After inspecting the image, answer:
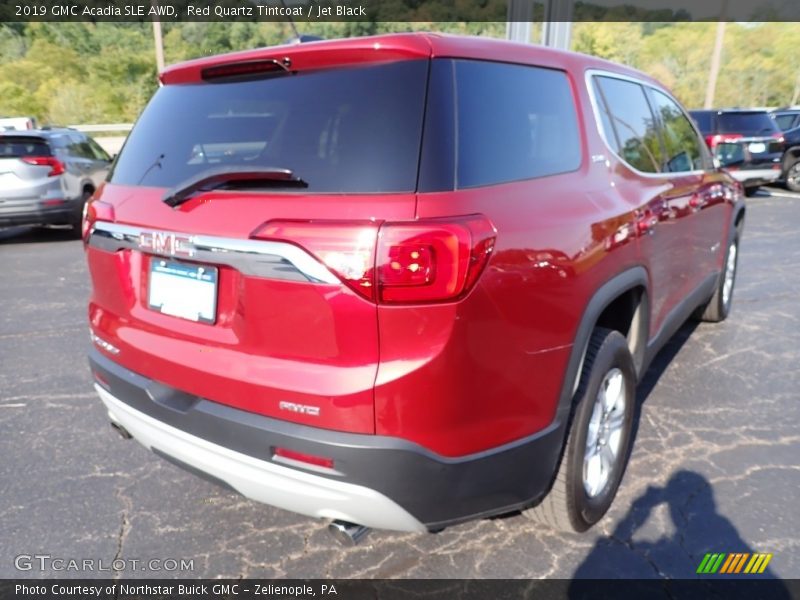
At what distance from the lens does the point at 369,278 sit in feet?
5.03

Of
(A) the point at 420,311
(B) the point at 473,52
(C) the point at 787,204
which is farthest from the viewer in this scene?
(C) the point at 787,204

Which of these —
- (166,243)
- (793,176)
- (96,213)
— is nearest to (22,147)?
(96,213)

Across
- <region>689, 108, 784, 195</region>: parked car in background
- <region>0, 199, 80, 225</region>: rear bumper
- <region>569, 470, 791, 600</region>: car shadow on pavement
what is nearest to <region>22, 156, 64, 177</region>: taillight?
<region>0, 199, 80, 225</region>: rear bumper

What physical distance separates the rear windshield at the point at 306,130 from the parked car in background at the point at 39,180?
6.93 meters

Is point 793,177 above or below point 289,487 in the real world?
below

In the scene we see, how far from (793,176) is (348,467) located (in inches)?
602

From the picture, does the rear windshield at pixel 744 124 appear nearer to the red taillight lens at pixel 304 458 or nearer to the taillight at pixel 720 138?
the taillight at pixel 720 138

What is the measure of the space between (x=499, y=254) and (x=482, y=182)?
0.73ft

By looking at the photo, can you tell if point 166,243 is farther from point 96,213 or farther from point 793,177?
point 793,177

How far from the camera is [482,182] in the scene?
1.68m

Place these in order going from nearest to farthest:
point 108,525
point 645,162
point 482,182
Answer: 1. point 482,182
2. point 108,525
3. point 645,162

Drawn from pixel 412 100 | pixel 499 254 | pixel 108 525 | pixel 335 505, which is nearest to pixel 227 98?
pixel 412 100

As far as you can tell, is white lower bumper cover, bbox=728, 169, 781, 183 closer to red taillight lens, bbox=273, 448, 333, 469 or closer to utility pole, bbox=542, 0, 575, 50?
utility pole, bbox=542, 0, 575, 50

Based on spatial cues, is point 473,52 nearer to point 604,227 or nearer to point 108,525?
point 604,227
